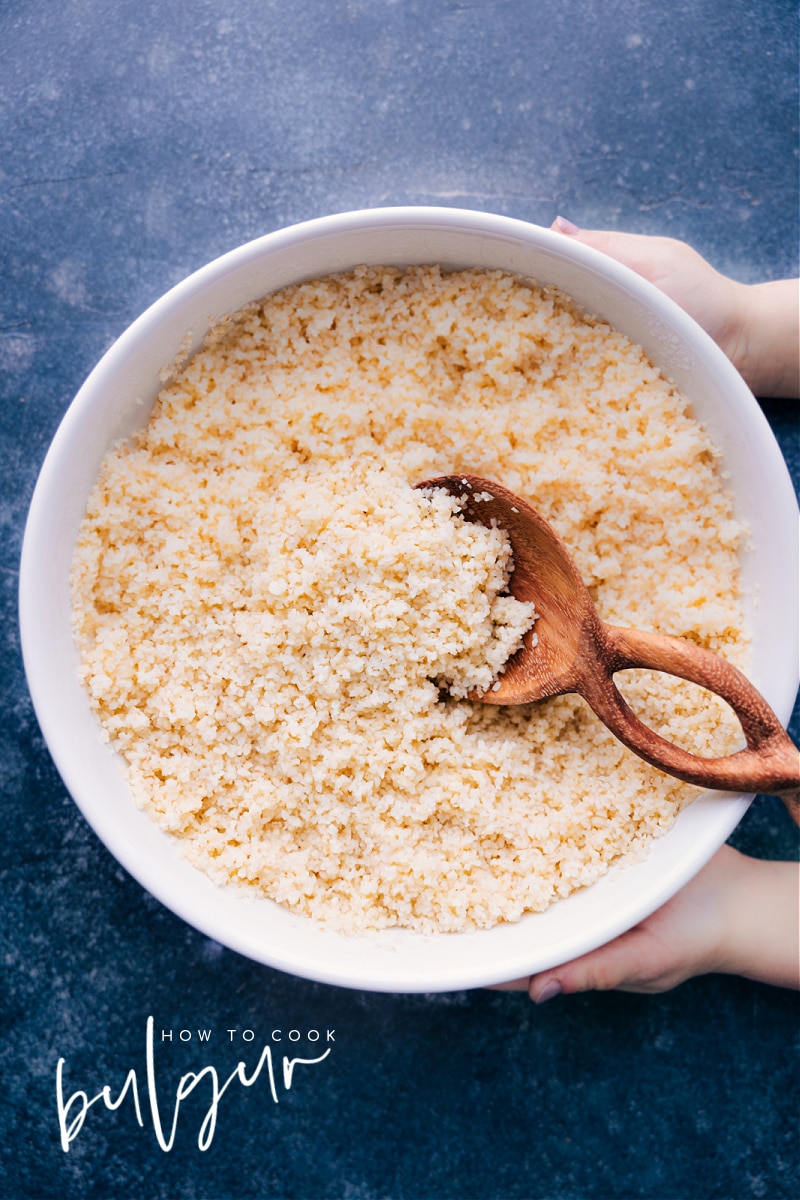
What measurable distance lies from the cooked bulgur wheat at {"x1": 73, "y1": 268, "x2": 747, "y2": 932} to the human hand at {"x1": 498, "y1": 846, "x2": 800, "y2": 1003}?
0.98 feet

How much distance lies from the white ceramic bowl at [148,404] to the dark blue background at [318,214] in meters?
0.31

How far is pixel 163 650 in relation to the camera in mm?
1082

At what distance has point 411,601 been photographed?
1053 millimetres

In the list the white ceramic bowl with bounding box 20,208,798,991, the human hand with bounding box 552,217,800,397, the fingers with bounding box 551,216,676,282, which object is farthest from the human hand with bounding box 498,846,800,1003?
the fingers with bounding box 551,216,676,282

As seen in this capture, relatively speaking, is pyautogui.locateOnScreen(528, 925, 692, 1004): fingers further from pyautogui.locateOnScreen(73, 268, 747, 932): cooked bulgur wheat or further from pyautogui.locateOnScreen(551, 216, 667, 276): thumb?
pyautogui.locateOnScreen(551, 216, 667, 276): thumb

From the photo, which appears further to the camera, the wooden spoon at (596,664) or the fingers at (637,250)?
the fingers at (637,250)

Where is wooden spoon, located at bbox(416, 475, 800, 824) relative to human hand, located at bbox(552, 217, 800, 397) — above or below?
below

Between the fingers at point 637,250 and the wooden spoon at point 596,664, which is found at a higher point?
the fingers at point 637,250

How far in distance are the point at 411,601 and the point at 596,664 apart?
249mm

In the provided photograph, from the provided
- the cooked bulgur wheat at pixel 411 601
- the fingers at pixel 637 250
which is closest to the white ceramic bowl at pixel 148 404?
the cooked bulgur wheat at pixel 411 601

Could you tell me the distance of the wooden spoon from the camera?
100cm

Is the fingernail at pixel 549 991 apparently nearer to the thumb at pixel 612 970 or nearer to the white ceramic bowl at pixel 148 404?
the thumb at pixel 612 970

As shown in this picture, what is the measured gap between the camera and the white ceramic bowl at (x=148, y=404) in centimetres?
101

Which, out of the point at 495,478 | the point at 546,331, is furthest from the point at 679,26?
the point at 495,478
